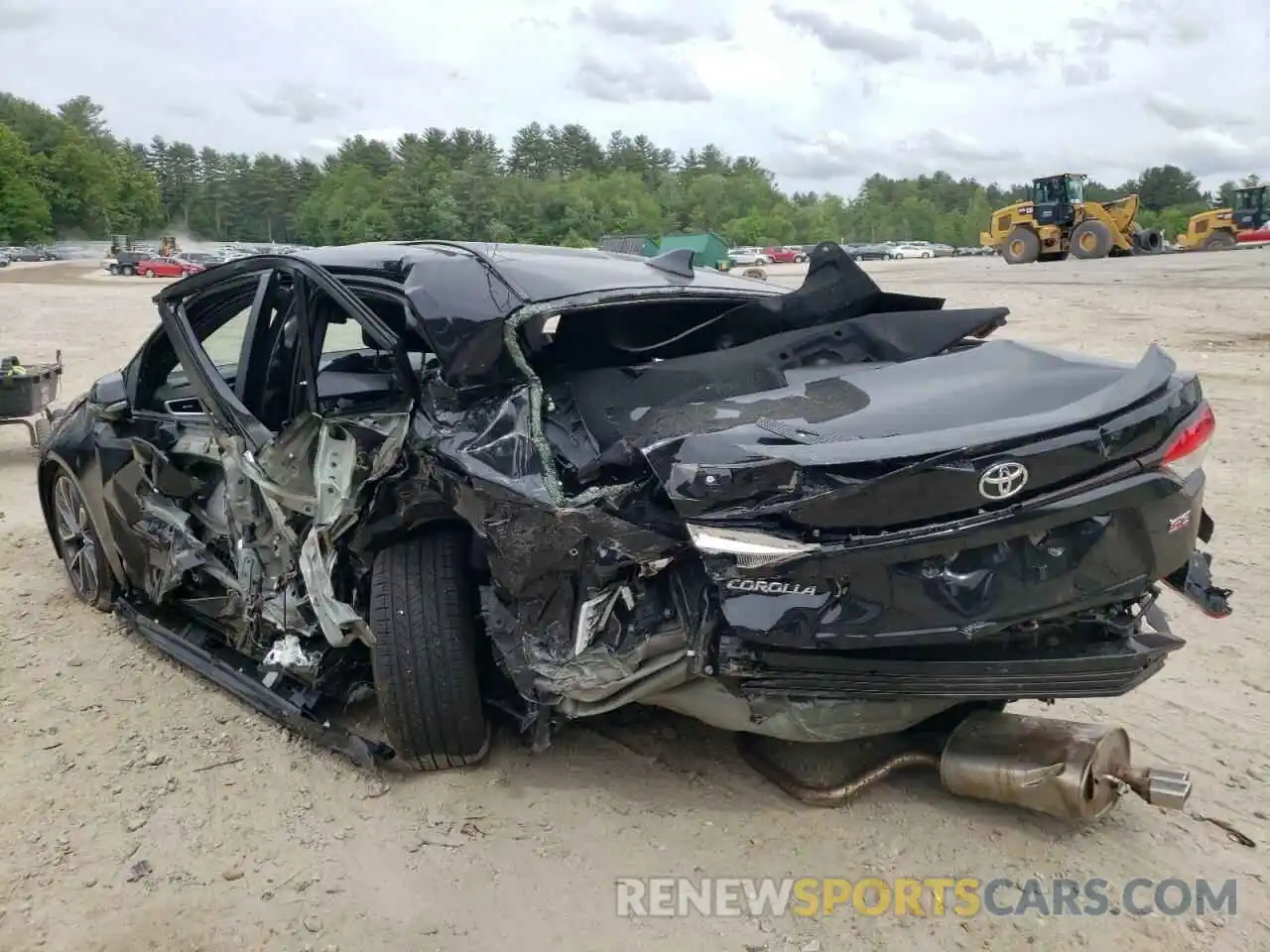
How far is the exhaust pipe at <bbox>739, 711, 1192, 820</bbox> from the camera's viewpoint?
2723 mm

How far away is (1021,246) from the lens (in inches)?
1203

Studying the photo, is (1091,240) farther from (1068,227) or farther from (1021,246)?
(1021,246)

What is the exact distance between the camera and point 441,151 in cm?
7481

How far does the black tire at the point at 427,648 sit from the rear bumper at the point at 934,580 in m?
1.01

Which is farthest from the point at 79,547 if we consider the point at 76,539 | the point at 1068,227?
the point at 1068,227

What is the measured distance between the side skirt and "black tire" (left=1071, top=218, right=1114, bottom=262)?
29.1m

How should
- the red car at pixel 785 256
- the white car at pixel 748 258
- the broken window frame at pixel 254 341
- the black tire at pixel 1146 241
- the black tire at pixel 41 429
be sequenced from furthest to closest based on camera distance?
1. the red car at pixel 785 256
2. the white car at pixel 748 258
3. the black tire at pixel 1146 241
4. the black tire at pixel 41 429
5. the broken window frame at pixel 254 341

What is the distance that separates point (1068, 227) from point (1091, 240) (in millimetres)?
1339

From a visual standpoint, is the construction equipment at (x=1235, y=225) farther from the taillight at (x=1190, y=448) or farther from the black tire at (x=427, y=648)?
the black tire at (x=427, y=648)

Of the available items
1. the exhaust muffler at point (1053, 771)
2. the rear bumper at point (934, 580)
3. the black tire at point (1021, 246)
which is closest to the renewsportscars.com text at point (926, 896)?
the exhaust muffler at point (1053, 771)

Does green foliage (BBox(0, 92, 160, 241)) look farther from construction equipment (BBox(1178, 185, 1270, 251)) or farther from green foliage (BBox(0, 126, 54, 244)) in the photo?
construction equipment (BBox(1178, 185, 1270, 251))

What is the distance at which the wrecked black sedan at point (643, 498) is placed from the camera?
92.6 inches

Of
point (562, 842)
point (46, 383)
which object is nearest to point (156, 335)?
point (562, 842)

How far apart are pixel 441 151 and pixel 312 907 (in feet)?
255
